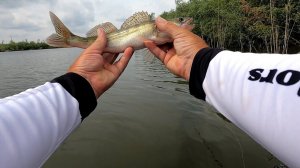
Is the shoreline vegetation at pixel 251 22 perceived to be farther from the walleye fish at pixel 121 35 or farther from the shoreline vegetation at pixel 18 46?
the shoreline vegetation at pixel 18 46

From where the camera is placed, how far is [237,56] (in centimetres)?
181

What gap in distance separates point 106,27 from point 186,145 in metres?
4.47

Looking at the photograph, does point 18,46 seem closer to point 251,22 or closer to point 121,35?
point 251,22

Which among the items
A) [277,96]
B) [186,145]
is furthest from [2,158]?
[186,145]

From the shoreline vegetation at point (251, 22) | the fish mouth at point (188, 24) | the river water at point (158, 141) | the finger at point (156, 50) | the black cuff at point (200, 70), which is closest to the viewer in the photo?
the black cuff at point (200, 70)

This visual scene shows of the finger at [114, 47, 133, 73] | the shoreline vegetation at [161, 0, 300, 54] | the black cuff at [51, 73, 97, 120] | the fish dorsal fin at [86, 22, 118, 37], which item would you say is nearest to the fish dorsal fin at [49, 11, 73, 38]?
the fish dorsal fin at [86, 22, 118, 37]

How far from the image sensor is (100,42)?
338 cm

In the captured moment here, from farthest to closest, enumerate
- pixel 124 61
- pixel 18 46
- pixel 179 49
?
pixel 18 46 < pixel 124 61 < pixel 179 49

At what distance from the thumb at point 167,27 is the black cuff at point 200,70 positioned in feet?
3.45

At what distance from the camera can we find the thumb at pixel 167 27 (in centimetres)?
321

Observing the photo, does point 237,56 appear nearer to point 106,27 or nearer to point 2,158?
point 2,158

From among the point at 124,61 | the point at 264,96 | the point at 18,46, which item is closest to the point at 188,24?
the point at 124,61

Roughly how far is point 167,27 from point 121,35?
586mm

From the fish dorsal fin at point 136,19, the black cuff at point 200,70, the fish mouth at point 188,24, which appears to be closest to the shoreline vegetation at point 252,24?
the fish mouth at point 188,24
